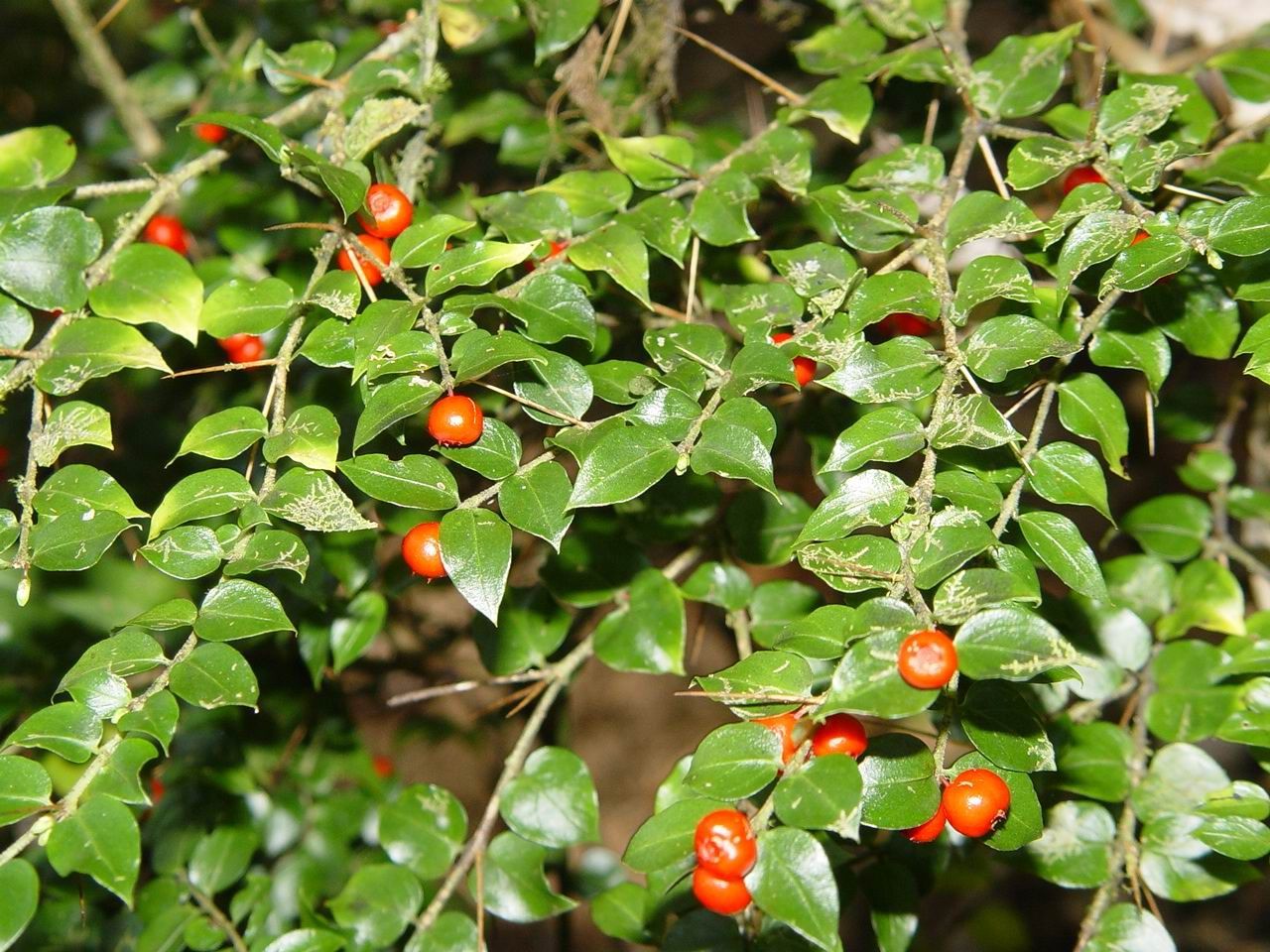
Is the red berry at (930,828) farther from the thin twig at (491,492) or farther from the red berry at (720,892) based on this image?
the thin twig at (491,492)

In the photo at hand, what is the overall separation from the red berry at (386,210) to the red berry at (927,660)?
703mm

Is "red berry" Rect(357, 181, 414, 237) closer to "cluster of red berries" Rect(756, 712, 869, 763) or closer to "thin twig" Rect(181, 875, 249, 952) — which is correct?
"cluster of red berries" Rect(756, 712, 869, 763)

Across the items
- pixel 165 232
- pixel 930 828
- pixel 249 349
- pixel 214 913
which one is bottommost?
pixel 214 913

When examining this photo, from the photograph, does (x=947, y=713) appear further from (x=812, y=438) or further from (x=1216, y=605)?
(x=1216, y=605)

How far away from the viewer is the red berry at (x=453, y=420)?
0.94 m

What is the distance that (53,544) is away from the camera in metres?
0.97

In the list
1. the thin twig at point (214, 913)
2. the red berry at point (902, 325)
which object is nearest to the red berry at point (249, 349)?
the thin twig at point (214, 913)

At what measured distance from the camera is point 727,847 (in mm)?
828

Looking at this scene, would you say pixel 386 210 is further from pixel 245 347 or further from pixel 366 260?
pixel 245 347

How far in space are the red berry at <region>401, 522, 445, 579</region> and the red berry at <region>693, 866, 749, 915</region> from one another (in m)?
0.35

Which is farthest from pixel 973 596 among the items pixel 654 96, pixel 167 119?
pixel 167 119

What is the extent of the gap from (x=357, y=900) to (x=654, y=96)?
3.82 ft

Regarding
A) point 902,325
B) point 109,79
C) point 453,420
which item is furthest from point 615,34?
point 109,79

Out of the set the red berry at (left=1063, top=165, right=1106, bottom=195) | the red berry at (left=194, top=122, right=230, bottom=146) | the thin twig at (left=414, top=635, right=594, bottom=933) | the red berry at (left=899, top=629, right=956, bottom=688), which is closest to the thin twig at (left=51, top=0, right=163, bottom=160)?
the red berry at (left=194, top=122, right=230, bottom=146)
